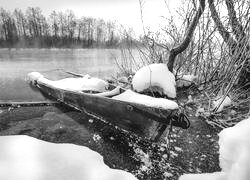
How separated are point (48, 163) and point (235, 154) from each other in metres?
2.08

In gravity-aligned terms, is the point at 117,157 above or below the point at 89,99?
below

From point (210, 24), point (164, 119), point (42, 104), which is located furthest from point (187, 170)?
point (42, 104)

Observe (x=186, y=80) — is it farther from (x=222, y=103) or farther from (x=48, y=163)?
(x=48, y=163)

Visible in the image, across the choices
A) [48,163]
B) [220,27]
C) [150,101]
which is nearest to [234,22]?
[220,27]

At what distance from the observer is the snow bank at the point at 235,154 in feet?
6.42

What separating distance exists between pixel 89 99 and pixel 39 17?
59.5m

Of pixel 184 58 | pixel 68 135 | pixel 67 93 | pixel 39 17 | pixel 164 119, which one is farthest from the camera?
pixel 39 17

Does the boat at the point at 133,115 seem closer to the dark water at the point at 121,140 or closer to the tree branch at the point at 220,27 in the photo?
the dark water at the point at 121,140

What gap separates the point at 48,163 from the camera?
220 cm

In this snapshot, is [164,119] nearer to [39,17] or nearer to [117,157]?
[117,157]

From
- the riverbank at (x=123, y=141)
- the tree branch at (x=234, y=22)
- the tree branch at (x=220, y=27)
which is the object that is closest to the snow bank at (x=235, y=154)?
the riverbank at (x=123, y=141)

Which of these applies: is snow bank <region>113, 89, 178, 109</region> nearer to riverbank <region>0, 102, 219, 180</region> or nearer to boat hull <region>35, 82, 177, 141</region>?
boat hull <region>35, 82, 177, 141</region>

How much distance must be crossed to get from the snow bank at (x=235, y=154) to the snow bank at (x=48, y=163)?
1.06 meters

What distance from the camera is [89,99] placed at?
151 inches
